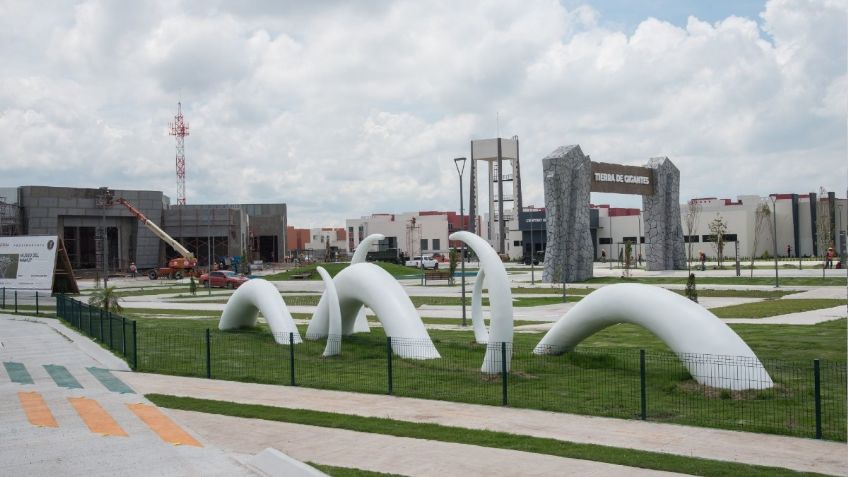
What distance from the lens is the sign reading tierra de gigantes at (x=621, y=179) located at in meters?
57.1

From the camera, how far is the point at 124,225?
9006cm

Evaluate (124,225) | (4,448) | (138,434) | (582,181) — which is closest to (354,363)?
(138,434)

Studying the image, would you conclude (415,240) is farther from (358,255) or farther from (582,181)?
(358,255)

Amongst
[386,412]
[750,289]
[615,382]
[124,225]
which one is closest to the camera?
[386,412]

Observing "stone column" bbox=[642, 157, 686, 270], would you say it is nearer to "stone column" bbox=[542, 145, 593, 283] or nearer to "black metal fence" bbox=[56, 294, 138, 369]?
"stone column" bbox=[542, 145, 593, 283]

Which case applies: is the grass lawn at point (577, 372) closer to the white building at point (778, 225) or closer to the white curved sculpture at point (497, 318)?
the white curved sculpture at point (497, 318)

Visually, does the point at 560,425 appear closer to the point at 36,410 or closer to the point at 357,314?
the point at 36,410

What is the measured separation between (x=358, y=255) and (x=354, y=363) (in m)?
7.09

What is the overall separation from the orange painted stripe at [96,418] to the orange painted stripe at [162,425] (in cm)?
50

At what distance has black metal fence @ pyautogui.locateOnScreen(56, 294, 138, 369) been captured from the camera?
21780 millimetres

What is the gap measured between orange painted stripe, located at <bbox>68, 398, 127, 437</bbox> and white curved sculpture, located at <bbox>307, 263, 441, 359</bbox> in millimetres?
7312

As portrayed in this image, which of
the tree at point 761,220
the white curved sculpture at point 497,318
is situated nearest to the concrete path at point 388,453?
the white curved sculpture at point 497,318

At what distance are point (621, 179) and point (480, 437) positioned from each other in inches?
1958

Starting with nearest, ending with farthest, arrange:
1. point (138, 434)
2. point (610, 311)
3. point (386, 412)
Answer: point (138, 434) < point (386, 412) < point (610, 311)
